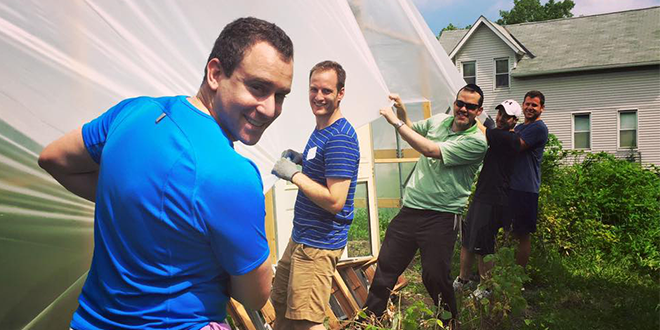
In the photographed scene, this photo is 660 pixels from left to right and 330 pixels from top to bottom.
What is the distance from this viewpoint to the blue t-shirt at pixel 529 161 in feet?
16.0

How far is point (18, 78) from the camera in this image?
5.17 feet

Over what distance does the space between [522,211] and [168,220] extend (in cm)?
433

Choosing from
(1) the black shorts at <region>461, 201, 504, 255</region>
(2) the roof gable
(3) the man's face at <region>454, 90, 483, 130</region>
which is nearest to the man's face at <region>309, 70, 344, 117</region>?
(3) the man's face at <region>454, 90, 483, 130</region>

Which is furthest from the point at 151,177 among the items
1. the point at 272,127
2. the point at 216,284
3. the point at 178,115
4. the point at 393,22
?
the point at 393,22

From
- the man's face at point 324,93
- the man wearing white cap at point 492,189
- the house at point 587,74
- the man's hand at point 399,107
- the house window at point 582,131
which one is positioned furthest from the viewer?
the house window at point 582,131

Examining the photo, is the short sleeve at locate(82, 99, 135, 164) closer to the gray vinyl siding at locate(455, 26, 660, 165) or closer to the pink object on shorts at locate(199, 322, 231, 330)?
the pink object on shorts at locate(199, 322, 231, 330)

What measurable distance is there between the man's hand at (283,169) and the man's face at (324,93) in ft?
1.20

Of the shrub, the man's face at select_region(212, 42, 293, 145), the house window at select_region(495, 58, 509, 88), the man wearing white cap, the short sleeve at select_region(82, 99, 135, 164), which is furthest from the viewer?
the house window at select_region(495, 58, 509, 88)

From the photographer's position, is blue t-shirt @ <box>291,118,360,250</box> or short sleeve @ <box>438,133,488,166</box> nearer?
blue t-shirt @ <box>291,118,360,250</box>

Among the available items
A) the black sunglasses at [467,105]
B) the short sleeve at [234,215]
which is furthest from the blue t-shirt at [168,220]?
the black sunglasses at [467,105]

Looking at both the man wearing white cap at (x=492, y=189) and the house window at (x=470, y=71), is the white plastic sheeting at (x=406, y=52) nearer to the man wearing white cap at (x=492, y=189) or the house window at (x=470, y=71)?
the man wearing white cap at (x=492, y=189)

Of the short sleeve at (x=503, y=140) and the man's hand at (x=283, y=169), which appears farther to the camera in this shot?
the short sleeve at (x=503, y=140)

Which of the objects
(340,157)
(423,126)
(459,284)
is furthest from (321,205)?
(459,284)

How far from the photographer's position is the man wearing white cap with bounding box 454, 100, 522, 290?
4.59m
